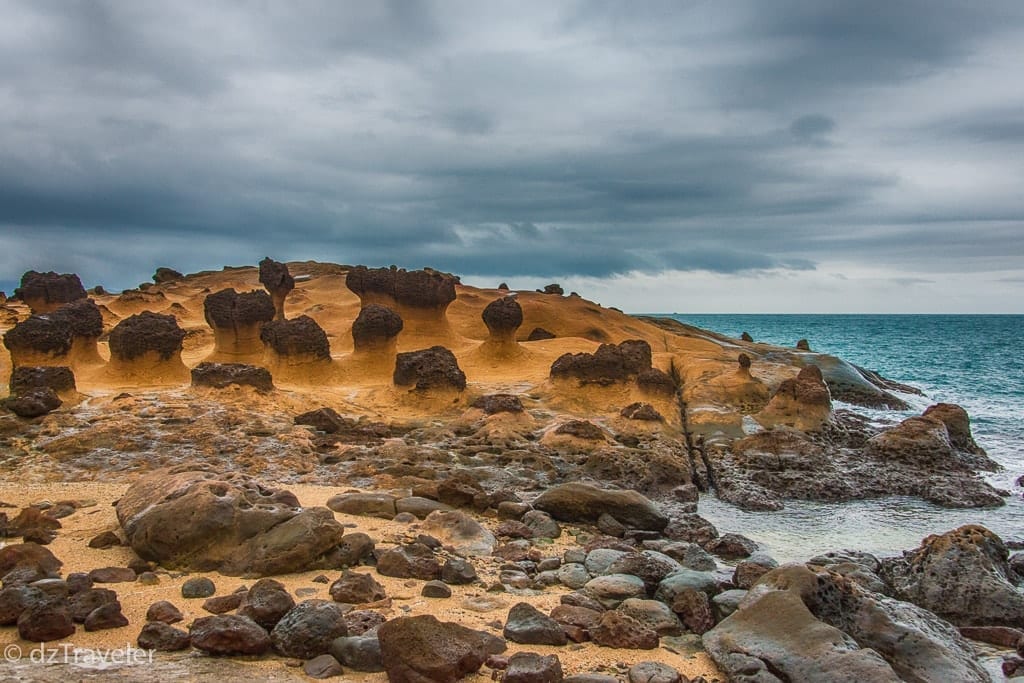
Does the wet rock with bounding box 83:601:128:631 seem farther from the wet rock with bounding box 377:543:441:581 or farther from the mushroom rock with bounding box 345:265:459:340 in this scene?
the mushroom rock with bounding box 345:265:459:340

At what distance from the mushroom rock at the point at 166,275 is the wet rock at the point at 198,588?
37.8 m

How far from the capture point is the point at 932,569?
27.2ft

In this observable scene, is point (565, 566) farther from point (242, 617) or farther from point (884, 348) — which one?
point (884, 348)

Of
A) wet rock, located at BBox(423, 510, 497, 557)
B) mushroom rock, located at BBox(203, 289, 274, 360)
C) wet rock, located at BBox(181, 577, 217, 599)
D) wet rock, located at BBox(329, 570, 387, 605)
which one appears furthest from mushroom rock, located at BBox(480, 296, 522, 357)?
wet rock, located at BBox(181, 577, 217, 599)

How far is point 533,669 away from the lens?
507cm

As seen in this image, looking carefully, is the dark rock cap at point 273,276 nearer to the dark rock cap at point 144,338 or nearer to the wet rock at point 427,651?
the dark rock cap at point 144,338

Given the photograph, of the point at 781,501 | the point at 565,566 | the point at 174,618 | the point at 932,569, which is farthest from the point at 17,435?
the point at 932,569

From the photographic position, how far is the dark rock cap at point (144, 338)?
16.6 metres

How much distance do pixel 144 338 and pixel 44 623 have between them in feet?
41.7

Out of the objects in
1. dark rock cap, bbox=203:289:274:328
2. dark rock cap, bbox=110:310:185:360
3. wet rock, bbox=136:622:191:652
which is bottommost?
wet rock, bbox=136:622:191:652

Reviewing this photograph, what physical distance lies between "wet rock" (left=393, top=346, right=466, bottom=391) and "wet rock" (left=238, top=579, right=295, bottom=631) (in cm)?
1052

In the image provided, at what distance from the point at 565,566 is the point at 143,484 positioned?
4.40 meters

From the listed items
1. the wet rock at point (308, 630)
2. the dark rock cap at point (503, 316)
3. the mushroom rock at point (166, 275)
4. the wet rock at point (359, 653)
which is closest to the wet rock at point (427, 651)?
the wet rock at point (359, 653)

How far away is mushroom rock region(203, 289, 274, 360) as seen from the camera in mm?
19812
